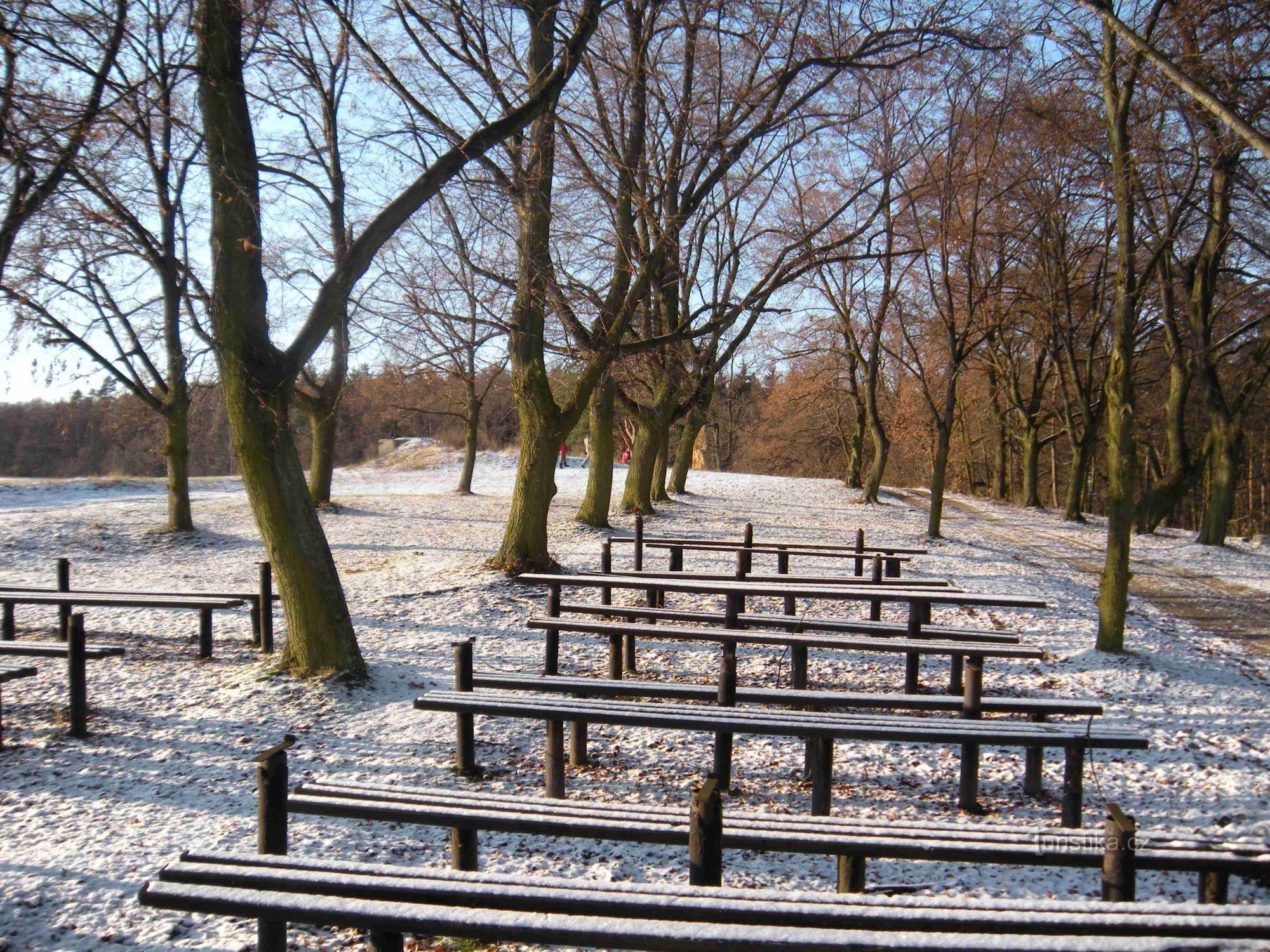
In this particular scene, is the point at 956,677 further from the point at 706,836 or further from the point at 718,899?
the point at 718,899

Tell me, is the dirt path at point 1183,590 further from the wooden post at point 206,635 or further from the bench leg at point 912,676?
the wooden post at point 206,635

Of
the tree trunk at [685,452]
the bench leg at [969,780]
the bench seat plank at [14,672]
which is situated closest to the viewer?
the bench leg at [969,780]

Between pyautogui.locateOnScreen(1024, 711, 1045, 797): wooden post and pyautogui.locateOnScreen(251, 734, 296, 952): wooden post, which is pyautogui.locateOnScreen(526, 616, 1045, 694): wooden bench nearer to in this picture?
pyautogui.locateOnScreen(1024, 711, 1045, 797): wooden post

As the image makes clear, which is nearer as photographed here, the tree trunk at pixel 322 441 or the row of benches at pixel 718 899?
the row of benches at pixel 718 899

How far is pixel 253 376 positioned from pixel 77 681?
2.53 m

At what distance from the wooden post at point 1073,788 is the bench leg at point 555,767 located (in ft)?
9.07

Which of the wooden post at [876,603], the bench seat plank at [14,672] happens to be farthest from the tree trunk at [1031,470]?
the bench seat plank at [14,672]

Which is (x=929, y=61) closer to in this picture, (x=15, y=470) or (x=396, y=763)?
(x=396, y=763)

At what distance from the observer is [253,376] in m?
6.55

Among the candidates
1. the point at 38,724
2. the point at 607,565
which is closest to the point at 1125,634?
the point at 607,565

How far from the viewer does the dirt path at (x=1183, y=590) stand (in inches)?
378

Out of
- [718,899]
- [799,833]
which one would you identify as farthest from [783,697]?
[718,899]

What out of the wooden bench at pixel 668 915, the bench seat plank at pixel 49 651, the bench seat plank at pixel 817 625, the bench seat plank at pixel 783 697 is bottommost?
the bench seat plank at pixel 49 651

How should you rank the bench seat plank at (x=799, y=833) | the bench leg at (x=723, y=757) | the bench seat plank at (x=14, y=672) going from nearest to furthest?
the bench seat plank at (x=799, y=833)
the bench leg at (x=723, y=757)
the bench seat plank at (x=14, y=672)
